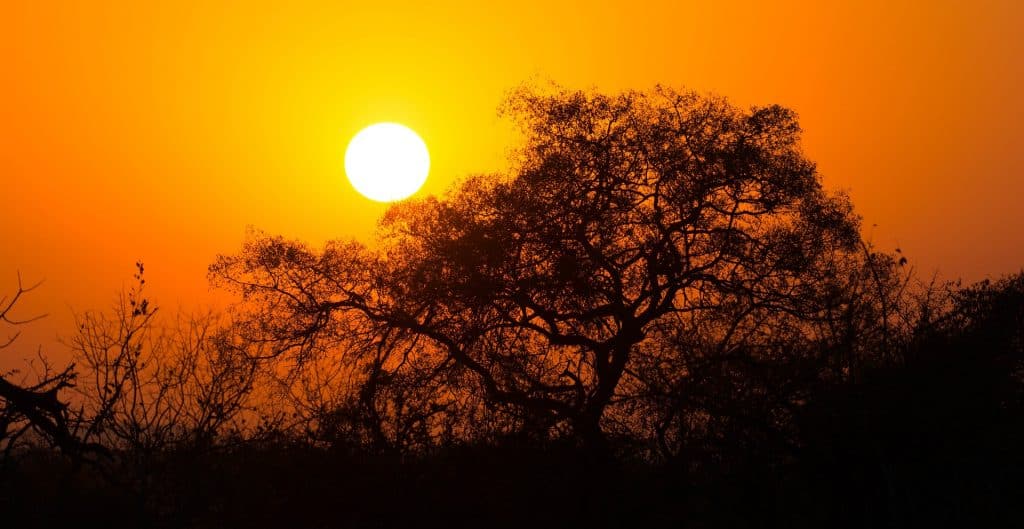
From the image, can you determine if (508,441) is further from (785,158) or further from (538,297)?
(785,158)

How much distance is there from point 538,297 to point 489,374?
2811 millimetres

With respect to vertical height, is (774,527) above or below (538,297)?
below

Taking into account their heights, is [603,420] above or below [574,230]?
below

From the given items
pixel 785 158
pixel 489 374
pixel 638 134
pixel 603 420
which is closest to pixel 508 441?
pixel 603 420

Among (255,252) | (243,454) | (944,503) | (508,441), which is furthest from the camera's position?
(255,252)

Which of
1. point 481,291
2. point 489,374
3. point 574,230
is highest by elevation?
point 574,230

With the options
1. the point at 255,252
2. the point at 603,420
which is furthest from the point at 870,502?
the point at 255,252

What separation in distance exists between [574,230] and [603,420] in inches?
242

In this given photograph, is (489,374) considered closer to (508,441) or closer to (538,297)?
(538,297)

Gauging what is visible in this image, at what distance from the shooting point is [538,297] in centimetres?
2664

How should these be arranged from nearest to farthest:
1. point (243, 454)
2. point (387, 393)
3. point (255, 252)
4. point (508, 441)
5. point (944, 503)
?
point (944, 503) → point (508, 441) → point (243, 454) → point (387, 393) → point (255, 252)

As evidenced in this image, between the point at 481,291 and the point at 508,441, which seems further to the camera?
the point at 481,291

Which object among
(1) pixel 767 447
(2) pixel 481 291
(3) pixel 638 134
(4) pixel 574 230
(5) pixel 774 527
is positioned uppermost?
(3) pixel 638 134

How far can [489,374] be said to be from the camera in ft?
86.8
